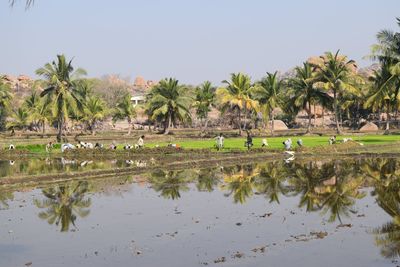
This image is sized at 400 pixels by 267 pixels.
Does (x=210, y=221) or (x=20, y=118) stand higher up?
(x=20, y=118)

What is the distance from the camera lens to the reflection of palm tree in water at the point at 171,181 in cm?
2345

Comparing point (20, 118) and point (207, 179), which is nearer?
point (207, 179)

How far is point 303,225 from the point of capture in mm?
16078

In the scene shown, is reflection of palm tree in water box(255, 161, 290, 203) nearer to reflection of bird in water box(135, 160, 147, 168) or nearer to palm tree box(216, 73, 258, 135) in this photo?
reflection of bird in water box(135, 160, 147, 168)

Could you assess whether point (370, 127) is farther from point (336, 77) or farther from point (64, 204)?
point (64, 204)

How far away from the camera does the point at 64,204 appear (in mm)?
20516

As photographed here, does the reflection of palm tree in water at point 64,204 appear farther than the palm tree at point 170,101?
No

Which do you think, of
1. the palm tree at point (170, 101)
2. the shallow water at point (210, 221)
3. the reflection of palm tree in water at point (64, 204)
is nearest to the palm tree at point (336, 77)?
the palm tree at point (170, 101)

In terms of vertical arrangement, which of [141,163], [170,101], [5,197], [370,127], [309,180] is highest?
[170,101]

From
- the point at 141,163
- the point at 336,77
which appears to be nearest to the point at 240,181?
the point at 141,163

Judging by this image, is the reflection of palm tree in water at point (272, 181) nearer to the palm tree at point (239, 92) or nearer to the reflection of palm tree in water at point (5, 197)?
the reflection of palm tree in water at point (5, 197)

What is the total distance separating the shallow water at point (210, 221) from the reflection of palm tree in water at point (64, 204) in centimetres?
4

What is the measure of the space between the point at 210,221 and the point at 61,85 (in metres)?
38.1

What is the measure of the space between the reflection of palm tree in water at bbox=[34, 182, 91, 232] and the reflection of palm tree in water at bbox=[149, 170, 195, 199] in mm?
3364
